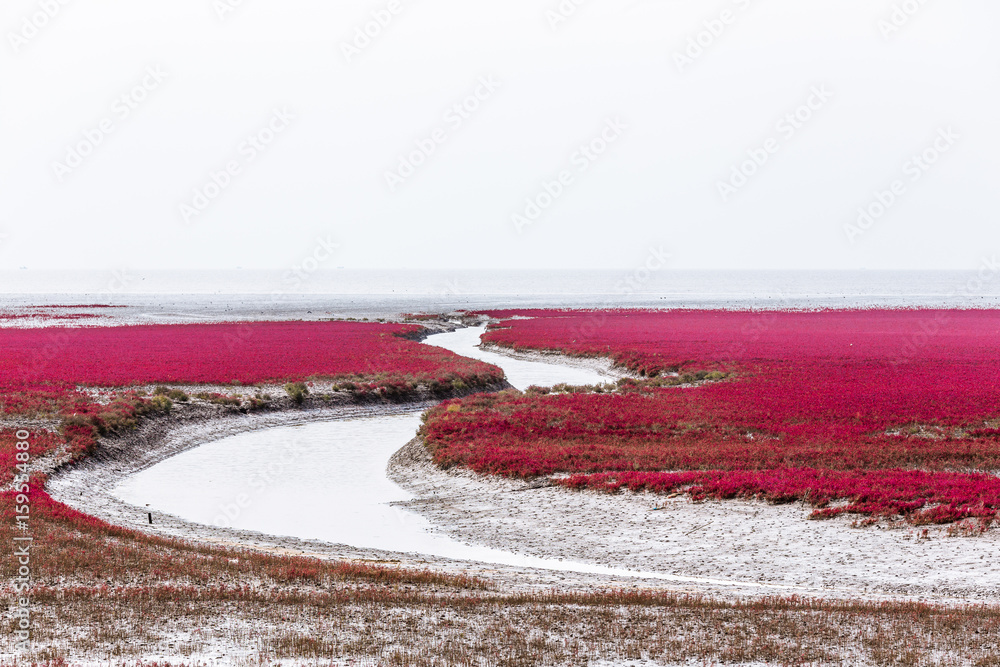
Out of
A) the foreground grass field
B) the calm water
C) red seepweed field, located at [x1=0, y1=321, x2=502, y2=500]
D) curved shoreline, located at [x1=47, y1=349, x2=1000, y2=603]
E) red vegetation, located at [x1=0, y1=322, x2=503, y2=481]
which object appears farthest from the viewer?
red vegetation, located at [x1=0, y1=322, x2=503, y2=481]

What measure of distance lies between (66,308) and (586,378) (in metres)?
127

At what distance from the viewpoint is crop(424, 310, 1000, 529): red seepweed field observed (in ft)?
74.5

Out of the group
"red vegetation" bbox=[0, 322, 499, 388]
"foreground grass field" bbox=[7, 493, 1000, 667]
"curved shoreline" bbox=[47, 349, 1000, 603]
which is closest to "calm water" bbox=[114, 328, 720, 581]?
"curved shoreline" bbox=[47, 349, 1000, 603]

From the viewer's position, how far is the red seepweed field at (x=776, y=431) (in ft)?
74.5

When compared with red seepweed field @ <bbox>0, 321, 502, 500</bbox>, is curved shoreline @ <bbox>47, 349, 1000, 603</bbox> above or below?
below

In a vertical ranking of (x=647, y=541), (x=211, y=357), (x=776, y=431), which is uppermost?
(x=211, y=357)

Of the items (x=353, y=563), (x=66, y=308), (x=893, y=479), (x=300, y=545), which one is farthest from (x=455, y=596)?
(x=66, y=308)

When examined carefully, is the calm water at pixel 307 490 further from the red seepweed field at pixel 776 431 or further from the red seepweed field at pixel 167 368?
the red seepweed field at pixel 167 368

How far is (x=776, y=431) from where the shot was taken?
3183 centimetres

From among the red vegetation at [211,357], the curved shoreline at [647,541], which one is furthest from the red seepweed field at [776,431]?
the red vegetation at [211,357]

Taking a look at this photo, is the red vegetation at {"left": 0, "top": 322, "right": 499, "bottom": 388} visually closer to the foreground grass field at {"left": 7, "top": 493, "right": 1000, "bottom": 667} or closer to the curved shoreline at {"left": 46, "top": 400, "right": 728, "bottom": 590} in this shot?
the curved shoreline at {"left": 46, "top": 400, "right": 728, "bottom": 590}

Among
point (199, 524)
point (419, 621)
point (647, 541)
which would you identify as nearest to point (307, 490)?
point (199, 524)

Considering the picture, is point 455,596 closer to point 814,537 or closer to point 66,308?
point 814,537

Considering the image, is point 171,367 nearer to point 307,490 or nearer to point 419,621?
point 307,490
